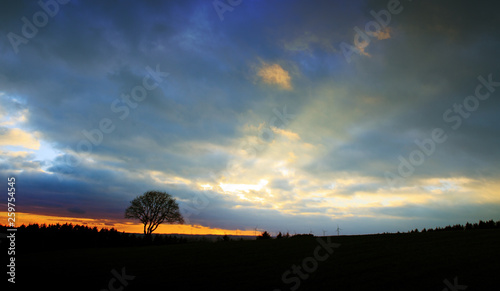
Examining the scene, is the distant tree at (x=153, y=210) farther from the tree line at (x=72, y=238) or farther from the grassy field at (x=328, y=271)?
the grassy field at (x=328, y=271)

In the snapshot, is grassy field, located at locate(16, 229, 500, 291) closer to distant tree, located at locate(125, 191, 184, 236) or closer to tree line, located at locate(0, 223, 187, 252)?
tree line, located at locate(0, 223, 187, 252)

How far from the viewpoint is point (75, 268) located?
22.2 m

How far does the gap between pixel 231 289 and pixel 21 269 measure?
22.9 metres

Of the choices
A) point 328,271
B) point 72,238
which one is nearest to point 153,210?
point 72,238

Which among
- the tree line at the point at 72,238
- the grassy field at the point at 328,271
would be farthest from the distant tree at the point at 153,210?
the grassy field at the point at 328,271

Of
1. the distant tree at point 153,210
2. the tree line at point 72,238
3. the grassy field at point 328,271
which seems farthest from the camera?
the distant tree at point 153,210

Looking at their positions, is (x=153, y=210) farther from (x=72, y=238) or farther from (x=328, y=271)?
(x=328, y=271)

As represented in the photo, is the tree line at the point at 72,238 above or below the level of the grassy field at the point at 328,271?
below

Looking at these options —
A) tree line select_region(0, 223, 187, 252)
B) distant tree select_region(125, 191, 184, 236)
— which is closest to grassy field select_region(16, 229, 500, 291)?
tree line select_region(0, 223, 187, 252)

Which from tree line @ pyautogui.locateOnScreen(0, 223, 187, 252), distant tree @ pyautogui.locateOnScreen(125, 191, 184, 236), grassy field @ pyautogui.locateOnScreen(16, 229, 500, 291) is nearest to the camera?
grassy field @ pyautogui.locateOnScreen(16, 229, 500, 291)

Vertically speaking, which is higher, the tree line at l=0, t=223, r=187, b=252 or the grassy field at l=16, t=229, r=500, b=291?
the grassy field at l=16, t=229, r=500, b=291

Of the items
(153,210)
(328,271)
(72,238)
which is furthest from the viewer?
(153,210)

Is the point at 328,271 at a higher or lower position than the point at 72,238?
higher

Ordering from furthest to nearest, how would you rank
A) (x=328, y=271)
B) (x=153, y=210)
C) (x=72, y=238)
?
(x=153, y=210), (x=72, y=238), (x=328, y=271)
